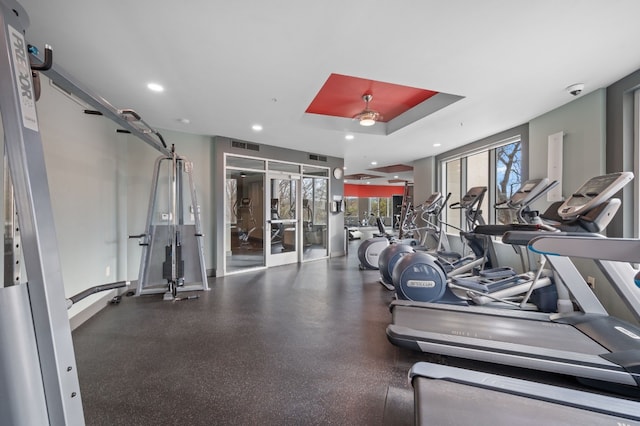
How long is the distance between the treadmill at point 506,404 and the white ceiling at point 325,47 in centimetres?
Answer: 227

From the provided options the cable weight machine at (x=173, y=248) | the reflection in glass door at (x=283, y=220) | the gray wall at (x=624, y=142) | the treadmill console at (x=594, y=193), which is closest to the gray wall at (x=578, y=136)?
the gray wall at (x=624, y=142)

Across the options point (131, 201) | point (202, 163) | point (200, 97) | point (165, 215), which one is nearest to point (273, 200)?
point (202, 163)

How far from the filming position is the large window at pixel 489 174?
483 centimetres

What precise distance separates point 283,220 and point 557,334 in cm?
469

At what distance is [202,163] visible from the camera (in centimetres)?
479

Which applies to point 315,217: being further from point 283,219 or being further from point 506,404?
point 506,404

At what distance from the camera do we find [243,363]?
216cm

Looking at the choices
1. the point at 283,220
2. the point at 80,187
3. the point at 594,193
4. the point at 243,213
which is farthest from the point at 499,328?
the point at 243,213

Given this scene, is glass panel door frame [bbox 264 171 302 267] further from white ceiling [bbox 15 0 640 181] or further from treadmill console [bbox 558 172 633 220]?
treadmill console [bbox 558 172 633 220]

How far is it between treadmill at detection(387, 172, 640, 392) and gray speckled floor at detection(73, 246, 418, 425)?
0.31 metres

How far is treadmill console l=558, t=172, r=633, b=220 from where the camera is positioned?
1.99m

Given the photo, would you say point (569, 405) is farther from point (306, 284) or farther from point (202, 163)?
point (202, 163)

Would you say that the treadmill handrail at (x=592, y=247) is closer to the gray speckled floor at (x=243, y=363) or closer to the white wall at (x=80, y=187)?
the gray speckled floor at (x=243, y=363)

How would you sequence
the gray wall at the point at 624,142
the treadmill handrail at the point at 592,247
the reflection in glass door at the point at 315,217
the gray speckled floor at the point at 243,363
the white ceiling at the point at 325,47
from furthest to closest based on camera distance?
1. the reflection in glass door at the point at 315,217
2. the gray wall at the point at 624,142
3. the white ceiling at the point at 325,47
4. the gray speckled floor at the point at 243,363
5. the treadmill handrail at the point at 592,247
